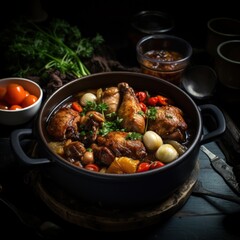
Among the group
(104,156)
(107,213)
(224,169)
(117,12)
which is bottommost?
(224,169)

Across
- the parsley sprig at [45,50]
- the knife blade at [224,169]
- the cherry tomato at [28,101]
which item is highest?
the parsley sprig at [45,50]

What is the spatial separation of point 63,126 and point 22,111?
528mm

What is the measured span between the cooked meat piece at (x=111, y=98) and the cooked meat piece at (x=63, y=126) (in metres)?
0.23

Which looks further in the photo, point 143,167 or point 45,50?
point 45,50

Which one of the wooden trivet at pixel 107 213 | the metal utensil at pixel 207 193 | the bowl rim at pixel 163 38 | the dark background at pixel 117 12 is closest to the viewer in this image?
the wooden trivet at pixel 107 213

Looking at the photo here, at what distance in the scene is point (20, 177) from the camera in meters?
2.32

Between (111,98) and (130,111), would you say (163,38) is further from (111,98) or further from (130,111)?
(130,111)

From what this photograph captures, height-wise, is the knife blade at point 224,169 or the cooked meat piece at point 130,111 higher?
the cooked meat piece at point 130,111

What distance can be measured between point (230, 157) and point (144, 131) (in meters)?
0.64

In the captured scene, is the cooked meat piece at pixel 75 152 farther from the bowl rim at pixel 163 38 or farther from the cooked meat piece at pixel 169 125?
the bowl rim at pixel 163 38

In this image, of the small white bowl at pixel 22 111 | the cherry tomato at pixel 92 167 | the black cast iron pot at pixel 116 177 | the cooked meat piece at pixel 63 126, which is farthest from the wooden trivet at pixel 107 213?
the small white bowl at pixel 22 111

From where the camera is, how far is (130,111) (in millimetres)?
2289

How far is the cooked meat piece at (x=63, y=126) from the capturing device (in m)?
2.21

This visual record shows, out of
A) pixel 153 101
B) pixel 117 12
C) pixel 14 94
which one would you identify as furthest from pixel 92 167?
pixel 117 12
